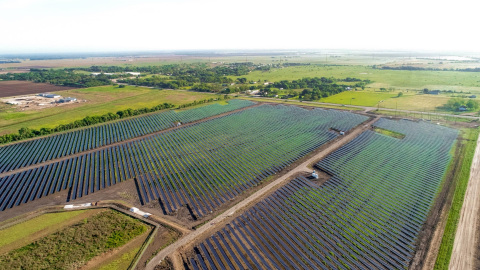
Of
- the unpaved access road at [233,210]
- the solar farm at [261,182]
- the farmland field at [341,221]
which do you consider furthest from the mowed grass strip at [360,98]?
the farmland field at [341,221]

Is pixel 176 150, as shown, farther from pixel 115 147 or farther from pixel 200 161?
pixel 115 147

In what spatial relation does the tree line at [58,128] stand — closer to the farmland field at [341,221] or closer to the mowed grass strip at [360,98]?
the farmland field at [341,221]

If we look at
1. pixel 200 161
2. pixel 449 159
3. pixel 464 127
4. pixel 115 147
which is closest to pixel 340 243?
pixel 200 161

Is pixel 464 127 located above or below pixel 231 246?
above

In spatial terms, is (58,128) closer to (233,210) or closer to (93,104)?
(93,104)

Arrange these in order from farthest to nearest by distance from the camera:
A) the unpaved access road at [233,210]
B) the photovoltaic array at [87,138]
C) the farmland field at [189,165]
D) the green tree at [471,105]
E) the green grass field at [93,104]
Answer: the green grass field at [93,104]
the green tree at [471,105]
the photovoltaic array at [87,138]
the farmland field at [189,165]
the unpaved access road at [233,210]

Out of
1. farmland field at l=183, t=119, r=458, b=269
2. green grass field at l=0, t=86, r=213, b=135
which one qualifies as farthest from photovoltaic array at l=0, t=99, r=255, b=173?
farmland field at l=183, t=119, r=458, b=269
